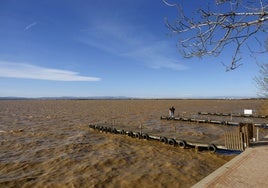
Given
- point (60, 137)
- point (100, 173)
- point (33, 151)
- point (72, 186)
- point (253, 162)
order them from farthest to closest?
point (60, 137) < point (33, 151) < point (100, 173) < point (72, 186) < point (253, 162)

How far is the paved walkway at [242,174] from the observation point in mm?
7828

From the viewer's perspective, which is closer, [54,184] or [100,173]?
[54,184]

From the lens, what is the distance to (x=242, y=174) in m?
8.73

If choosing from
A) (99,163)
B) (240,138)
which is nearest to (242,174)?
(240,138)

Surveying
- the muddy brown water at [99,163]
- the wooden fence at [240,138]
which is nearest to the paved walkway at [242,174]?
the muddy brown water at [99,163]

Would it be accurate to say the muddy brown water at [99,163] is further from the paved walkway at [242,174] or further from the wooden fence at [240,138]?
the paved walkway at [242,174]

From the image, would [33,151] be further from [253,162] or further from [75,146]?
[253,162]

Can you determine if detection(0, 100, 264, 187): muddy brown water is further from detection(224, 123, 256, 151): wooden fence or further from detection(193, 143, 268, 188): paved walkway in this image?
detection(193, 143, 268, 188): paved walkway

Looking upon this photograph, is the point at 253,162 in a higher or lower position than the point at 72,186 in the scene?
higher

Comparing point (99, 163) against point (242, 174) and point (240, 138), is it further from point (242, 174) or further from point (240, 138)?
point (240, 138)

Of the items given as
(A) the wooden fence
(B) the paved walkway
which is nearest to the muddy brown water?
(A) the wooden fence

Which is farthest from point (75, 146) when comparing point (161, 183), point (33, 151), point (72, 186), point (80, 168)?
point (161, 183)

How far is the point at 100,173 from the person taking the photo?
12570mm

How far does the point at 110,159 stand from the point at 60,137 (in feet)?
29.9
